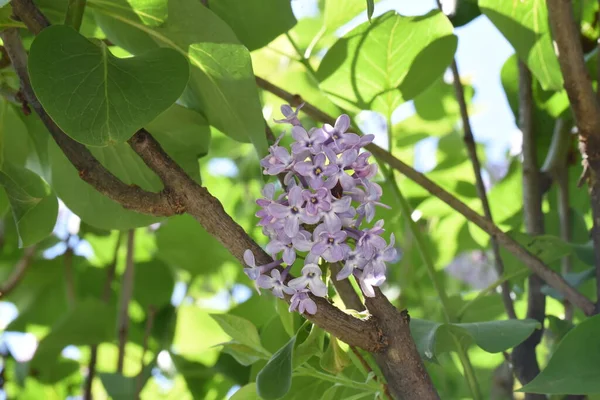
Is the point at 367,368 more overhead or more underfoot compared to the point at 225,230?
more underfoot

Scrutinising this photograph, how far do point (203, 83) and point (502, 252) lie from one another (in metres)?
0.31

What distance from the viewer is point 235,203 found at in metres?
1.07

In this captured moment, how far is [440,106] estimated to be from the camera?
3.00 feet

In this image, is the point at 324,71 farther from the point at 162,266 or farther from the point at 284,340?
the point at 162,266

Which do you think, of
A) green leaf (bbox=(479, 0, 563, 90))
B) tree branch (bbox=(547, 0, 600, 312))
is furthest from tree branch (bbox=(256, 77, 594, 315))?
green leaf (bbox=(479, 0, 563, 90))

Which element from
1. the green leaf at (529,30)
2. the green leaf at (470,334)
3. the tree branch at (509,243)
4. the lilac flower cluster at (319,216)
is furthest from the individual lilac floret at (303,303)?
the green leaf at (529,30)

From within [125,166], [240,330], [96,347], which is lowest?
[96,347]

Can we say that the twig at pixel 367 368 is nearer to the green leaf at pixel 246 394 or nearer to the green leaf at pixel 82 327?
the green leaf at pixel 246 394

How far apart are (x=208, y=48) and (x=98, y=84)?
9 cm

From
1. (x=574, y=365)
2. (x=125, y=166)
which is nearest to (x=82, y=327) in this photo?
(x=125, y=166)

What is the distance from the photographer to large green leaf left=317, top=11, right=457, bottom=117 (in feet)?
1.95

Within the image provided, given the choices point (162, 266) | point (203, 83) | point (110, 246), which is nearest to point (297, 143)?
point (203, 83)

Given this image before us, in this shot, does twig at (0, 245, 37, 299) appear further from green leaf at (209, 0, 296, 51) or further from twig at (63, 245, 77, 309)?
green leaf at (209, 0, 296, 51)

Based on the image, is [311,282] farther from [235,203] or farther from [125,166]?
[235,203]
